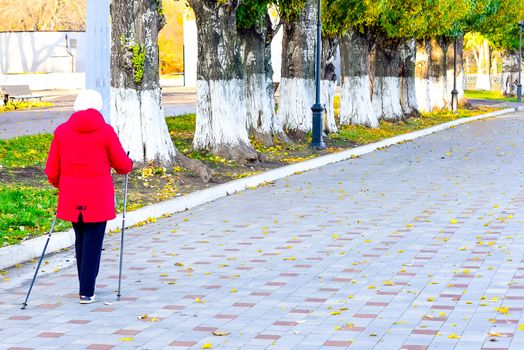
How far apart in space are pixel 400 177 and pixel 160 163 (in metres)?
4.57

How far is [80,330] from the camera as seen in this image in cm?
888

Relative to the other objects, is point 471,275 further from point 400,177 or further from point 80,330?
point 400,177

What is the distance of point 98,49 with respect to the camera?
15.1 m

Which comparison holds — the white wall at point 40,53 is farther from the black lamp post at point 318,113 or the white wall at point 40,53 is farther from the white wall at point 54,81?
the black lamp post at point 318,113

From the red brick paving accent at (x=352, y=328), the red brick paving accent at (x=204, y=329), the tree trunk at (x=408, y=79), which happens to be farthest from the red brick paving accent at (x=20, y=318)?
the tree trunk at (x=408, y=79)

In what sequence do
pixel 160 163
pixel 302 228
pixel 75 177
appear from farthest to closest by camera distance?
pixel 160 163, pixel 302 228, pixel 75 177

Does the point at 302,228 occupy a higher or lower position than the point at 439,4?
lower

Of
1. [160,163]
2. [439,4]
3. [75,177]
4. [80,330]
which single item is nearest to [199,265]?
[75,177]

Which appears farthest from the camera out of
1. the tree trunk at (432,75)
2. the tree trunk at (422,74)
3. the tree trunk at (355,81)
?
the tree trunk at (432,75)

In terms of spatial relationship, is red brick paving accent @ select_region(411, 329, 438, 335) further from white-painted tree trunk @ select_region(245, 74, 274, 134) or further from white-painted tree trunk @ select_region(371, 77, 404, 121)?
white-painted tree trunk @ select_region(371, 77, 404, 121)

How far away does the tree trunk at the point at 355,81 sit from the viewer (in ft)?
115

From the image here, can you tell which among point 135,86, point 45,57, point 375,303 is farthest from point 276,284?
point 45,57

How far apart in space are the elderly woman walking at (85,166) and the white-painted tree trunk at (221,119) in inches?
498

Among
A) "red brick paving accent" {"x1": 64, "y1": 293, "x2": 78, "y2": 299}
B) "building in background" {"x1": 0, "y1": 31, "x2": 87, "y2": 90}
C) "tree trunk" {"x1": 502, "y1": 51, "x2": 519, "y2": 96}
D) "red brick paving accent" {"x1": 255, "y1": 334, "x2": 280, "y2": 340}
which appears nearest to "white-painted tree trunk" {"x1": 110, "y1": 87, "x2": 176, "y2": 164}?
"red brick paving accent" {"x1": 64, "y1": 293, "x2": 78, "y2": 299}
